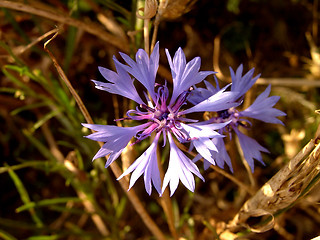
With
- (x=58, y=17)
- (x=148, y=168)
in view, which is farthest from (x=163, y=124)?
(x=58, y=17)

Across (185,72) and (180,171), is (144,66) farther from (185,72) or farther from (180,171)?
(180,171)

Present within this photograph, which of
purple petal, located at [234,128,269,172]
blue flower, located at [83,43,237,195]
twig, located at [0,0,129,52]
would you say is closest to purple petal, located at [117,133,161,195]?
blue flower, located at [83,43,237,195]

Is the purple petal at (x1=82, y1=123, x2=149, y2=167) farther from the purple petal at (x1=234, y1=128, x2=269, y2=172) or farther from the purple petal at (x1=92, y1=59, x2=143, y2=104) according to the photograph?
the purple petal at (x1=234, y1=128, x2=269, y2=172)

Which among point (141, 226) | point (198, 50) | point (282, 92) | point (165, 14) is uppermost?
point (165, 14)

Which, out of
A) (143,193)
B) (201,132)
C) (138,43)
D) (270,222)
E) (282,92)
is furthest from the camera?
(143,193)

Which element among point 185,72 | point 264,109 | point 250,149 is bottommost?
point 250,149

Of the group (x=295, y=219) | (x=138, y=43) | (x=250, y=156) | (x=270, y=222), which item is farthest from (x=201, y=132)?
(x=295, y=219)

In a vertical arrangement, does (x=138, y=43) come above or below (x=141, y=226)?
above

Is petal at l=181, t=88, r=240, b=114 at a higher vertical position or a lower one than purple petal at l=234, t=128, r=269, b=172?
higher

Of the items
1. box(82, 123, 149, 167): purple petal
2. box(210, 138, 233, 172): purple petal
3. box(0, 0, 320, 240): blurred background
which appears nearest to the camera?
box(82, 123, 149, 167): purple petal

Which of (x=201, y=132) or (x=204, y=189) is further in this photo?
(x=204, y=189)

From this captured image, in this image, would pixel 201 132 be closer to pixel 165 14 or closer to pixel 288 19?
pixel 165 14
